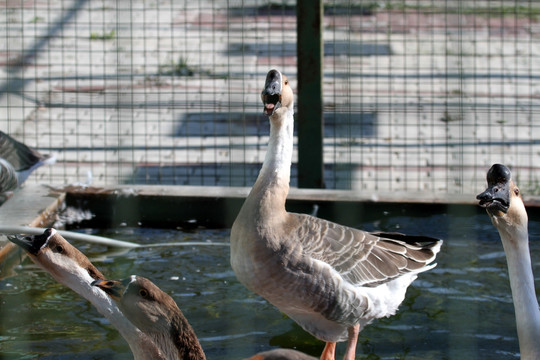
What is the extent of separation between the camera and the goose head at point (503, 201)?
11.8 feet

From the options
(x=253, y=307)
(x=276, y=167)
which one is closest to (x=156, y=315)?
(x=276, y=167)

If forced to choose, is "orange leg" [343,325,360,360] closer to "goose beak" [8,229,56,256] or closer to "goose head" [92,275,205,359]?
"goose head" [92,275,205,359]

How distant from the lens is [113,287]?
3.55m

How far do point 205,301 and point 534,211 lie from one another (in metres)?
2.49

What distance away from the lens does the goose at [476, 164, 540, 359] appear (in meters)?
3.62

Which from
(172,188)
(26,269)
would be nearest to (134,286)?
(26,269)

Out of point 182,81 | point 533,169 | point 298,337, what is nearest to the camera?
point 298,337

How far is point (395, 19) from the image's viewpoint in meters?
13.3

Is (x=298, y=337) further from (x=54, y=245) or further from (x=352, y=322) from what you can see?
(x=54, y=245)

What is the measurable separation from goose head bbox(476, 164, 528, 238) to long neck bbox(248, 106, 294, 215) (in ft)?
4.03

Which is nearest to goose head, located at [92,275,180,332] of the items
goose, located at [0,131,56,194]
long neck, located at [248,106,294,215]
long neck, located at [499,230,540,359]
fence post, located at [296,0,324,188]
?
long neck, located at [248,106,294,215]

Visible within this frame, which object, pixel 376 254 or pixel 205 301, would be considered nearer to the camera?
pixel 376 254

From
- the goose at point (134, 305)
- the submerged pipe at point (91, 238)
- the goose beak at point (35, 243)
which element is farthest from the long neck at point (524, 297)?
the submerged pipe at point (91, 238)

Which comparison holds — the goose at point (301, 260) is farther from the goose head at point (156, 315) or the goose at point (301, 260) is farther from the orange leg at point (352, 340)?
the goose head at point (156, 315)
